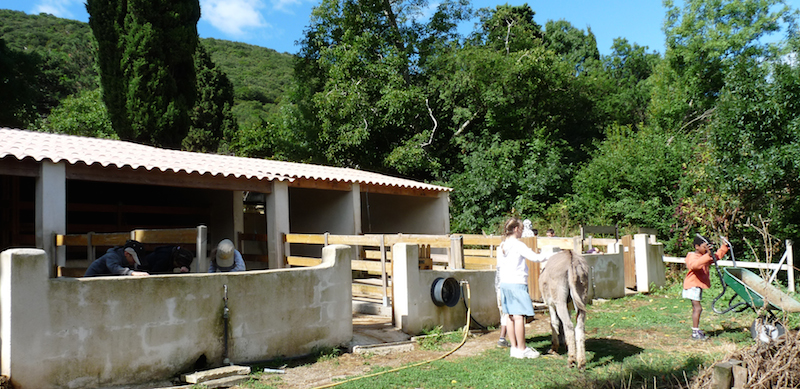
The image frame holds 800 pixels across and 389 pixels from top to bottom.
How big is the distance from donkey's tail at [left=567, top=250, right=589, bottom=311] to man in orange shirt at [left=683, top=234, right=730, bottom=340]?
202 cm

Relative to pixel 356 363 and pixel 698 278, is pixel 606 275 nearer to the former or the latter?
pixel 698 278

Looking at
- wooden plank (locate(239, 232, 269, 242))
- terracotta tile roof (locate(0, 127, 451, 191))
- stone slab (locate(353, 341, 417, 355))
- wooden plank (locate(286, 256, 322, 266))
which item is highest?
terracotta tile roof (locate(0, 127, 451, 191))

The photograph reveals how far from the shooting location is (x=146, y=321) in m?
5.39

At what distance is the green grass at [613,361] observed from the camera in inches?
207

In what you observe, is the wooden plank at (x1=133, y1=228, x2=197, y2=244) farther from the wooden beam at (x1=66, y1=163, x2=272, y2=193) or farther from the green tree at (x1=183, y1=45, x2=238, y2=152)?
the green tree at (x1=183, y1=45, x2=238, y2=152)

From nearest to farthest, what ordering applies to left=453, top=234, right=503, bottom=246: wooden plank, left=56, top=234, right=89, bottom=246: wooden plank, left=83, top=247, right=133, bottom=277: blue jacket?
left=83, top=247, right=133, bottom=277: blue jacket, left=56, top=234, right=89, bottom=246: wooden plank, left=453, top=234, right=503, bottom=246: wooden plank

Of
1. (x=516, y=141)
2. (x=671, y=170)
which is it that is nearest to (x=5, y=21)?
(x=516, y=141)

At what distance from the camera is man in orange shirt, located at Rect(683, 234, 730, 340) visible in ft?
23.4

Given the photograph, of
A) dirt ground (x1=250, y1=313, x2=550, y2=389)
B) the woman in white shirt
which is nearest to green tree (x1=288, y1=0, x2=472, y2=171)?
dirt ground (x1=250, y1=313, x2=550, y2=389)

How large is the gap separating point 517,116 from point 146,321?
60.5ft

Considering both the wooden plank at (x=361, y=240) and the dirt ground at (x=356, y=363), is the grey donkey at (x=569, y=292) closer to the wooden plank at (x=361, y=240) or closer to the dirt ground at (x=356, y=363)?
the dirt ground at (x=356, y=363)

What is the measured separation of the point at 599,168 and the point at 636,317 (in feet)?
35.5

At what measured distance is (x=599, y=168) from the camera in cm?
1894

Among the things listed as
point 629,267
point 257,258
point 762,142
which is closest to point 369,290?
point 257,258
